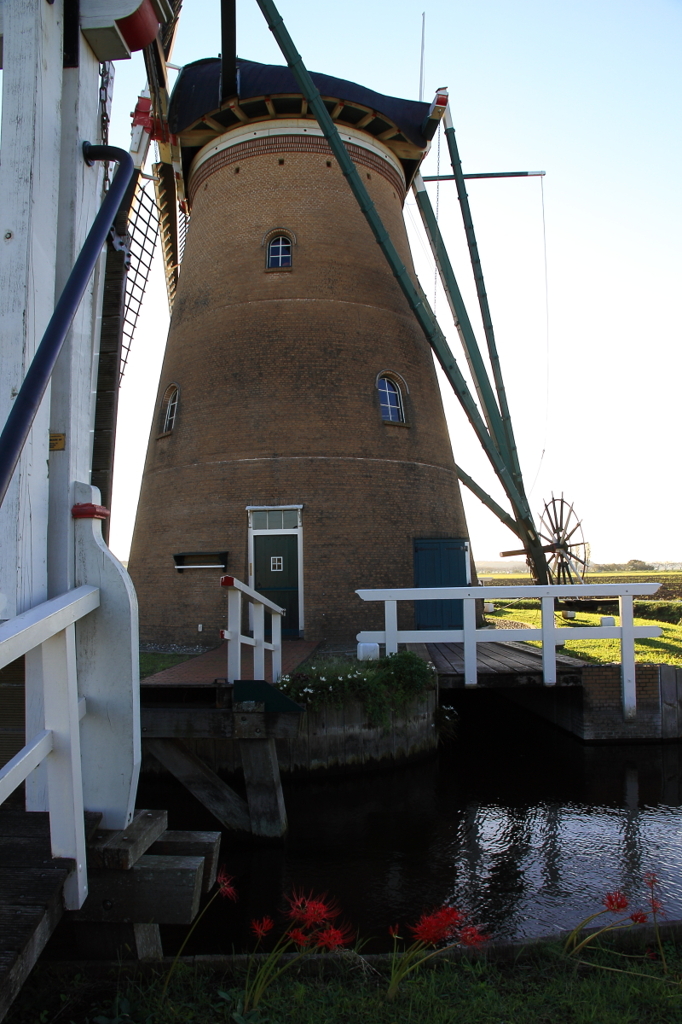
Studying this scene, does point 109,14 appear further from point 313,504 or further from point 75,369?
point 313,504

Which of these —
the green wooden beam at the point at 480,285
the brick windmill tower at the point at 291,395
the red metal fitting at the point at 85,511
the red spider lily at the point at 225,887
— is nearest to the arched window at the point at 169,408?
the brick windmill tower at the point at 291,395

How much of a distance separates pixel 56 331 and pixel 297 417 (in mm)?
10510

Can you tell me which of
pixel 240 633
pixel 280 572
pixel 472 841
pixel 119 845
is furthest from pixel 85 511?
pixel 280 572

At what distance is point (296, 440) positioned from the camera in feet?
41.0

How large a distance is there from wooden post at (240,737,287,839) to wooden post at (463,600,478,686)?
3192 mm

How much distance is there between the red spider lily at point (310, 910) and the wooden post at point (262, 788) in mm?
1193

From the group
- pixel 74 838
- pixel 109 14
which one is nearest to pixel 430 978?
pixel 74 838

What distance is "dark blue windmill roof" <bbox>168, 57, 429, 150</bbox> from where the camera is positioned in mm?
13000

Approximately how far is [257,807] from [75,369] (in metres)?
5.00

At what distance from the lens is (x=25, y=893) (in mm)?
2346

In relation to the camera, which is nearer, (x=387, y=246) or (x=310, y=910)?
(x=310, y=910)

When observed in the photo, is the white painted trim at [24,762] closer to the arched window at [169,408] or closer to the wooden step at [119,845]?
the wooden step at [119,845]

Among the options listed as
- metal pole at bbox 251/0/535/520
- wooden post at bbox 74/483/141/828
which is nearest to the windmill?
metal pole at bbox 251/0/535/520

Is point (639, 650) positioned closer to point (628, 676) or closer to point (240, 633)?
point (628, 676)
